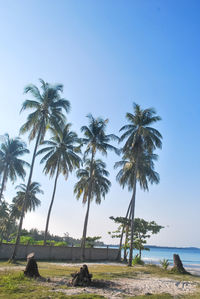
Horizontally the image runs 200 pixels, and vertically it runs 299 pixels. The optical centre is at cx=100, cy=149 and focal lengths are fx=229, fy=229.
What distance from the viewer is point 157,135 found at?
2578cm

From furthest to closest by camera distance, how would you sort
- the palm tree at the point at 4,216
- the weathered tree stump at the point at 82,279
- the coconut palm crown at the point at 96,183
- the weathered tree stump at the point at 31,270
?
the palm tree at the point at 4,216 < the coconut palm crown at the point at 96,183 < the weathered tree stump at the point at 31,270 < the weathered tree stump at the point at 82,279

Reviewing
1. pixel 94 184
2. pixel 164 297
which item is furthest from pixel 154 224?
pixel 164 297

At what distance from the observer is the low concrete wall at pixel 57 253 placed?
2041 centimetres

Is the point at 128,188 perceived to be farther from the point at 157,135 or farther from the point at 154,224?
the point at 157,135

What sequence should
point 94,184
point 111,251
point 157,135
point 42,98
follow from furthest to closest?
1. point 94,184
2. point 111,251
3. point 157,135
4. point 42,98

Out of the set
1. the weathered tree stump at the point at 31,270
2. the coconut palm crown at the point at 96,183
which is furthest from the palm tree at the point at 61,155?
the weathered tree stump at the point at 31,270

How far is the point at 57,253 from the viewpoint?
23.7 meters

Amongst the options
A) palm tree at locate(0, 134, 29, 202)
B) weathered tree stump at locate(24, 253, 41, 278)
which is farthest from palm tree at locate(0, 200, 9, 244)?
weathered tree stump at locate(24, 253, 41, 278)

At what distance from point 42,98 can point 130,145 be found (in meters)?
10.9

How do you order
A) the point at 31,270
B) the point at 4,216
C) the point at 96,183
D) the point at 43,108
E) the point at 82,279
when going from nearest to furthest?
the point at 82,279 → the point at 31,270 → the point at 43,108 → the point at 96,183 → the point at 4,216

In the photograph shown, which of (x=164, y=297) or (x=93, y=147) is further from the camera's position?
(x=93, y=147)

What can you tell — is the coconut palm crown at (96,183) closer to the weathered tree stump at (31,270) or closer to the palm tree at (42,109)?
the palm tree at (42,109)

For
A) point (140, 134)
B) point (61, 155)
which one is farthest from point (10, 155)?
point (140, 134)

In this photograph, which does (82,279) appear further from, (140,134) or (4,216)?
(4,216)
